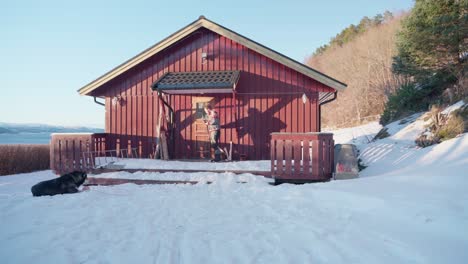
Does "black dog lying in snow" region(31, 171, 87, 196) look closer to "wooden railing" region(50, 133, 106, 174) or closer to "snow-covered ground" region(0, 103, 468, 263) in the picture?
"snow-covered ground" region(0, 103, 468, 263)

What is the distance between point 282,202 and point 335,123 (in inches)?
1262

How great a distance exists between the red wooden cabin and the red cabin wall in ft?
0.11

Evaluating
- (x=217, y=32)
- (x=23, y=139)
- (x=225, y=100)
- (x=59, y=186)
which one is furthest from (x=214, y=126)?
(x=23, y=139)

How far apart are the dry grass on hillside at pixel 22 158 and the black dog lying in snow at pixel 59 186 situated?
15123 millimetres

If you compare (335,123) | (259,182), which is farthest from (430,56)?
(335,123)

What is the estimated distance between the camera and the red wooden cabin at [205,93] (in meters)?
8.54

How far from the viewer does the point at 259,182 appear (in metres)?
5.92

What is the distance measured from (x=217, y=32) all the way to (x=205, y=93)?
2219mm

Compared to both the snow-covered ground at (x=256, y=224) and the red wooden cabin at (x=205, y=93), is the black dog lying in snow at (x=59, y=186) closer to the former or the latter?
the snow-covered ground at (x=256, y=224)

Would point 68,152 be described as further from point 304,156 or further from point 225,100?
point 304,156

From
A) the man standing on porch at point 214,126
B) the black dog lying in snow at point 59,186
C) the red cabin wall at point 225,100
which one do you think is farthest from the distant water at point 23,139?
the man standing on porch at point 214,126

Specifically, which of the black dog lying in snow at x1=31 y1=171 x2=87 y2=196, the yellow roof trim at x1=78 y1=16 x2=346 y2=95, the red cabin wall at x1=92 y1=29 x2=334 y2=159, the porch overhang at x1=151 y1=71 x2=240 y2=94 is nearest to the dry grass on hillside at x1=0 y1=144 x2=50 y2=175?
the yellow roof trim at x1=78 y1=16 x2=346 y2=95

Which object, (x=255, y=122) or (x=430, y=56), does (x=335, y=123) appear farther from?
(x=255, y=122)

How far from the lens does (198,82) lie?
26.4 feet
